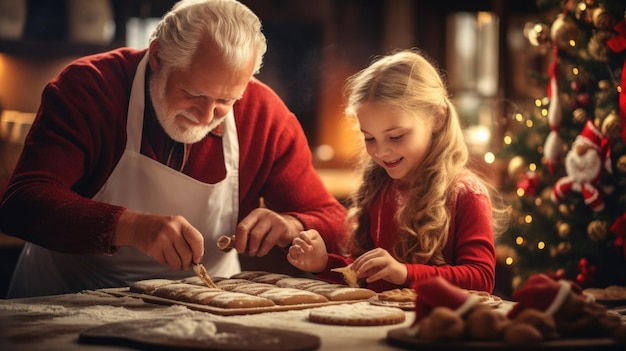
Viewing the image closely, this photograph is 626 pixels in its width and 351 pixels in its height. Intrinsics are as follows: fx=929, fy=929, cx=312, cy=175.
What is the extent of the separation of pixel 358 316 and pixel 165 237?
546mm

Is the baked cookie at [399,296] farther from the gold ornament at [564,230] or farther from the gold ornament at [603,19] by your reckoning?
the gold ornament at [564,230]

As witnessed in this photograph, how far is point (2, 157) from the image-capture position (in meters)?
4.51

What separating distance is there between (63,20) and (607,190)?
110 inches

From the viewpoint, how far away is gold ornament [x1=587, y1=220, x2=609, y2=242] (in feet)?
11.5

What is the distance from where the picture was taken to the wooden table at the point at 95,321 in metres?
1.61

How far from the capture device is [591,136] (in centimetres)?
347

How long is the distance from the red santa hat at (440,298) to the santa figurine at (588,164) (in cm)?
203

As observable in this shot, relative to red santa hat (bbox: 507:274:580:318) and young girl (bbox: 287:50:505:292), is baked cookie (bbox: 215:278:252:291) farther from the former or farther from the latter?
red santa hat (bbox: 507:274:580:318)

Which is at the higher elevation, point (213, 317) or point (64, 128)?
point (64, 128)

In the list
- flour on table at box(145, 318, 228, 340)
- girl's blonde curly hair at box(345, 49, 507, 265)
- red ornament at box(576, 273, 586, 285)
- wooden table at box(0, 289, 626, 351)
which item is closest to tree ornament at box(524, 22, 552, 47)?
red ornament at box(576, 273, 586, 285)

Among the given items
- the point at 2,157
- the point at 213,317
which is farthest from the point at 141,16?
the point at 213,317

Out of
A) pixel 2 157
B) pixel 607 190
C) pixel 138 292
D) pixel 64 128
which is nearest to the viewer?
pixel 138 292

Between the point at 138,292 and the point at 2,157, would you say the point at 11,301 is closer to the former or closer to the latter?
the point at 138,292

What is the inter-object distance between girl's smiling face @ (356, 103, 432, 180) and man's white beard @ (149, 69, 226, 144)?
43cm
